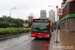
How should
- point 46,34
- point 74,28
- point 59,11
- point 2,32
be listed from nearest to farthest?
point 59,11, point 46,34, point 2,32, point 74,28

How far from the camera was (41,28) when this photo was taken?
14.6 meters

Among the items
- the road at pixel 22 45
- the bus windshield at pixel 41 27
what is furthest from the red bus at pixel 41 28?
the road at pixel 22 45

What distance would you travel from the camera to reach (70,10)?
35.7 metres

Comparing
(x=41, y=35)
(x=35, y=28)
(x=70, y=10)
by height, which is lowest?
(x=41, y=35)

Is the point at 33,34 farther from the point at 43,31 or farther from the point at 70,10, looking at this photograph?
the point at 70,10

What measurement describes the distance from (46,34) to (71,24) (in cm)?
2295

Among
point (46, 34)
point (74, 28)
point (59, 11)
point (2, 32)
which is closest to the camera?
point (59, 11)

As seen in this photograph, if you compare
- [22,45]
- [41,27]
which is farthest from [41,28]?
[22,45]

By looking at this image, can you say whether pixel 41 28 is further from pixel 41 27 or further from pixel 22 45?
pixel 22 45

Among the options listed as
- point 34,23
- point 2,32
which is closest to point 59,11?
point 34,23

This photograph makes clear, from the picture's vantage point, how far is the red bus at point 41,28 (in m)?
14.5

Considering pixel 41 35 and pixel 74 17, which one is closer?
pixel 41 35

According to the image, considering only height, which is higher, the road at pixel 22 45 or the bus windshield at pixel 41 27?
the bus windshield at pixel 41 27

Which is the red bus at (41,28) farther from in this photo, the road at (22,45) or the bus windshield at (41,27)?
the road at (22,45)
